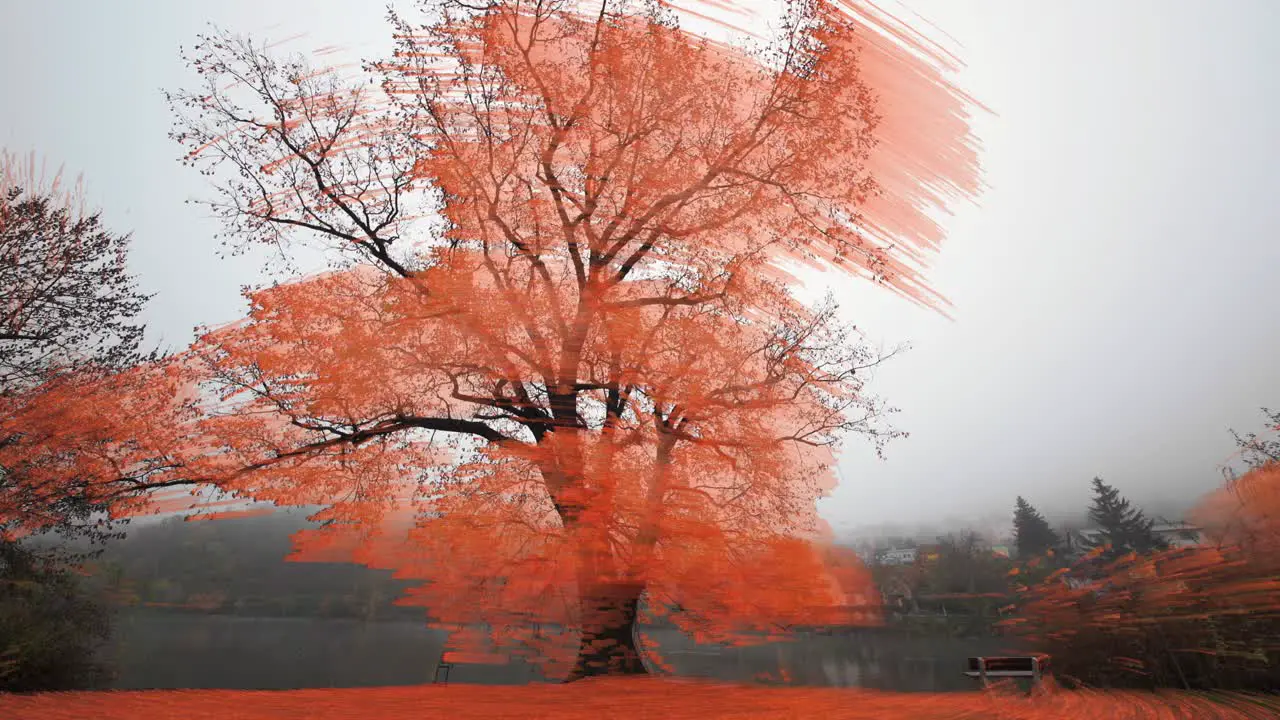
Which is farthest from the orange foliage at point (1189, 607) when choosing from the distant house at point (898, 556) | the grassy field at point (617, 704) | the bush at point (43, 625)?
the bush at point (43, 625)

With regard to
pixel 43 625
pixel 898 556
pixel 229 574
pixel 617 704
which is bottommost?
pixel 617 704

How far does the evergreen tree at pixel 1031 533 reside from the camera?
1068 cm

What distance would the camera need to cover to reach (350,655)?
16.4 meters

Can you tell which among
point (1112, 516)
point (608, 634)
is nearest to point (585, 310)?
point (608, 634)

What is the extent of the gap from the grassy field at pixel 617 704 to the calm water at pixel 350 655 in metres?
2.92

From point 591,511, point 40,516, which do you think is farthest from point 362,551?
point 40,516

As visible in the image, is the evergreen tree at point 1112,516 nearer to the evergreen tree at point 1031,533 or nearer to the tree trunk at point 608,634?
the evergreen tree at point 1031,533

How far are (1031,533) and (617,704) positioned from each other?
37.7 ft

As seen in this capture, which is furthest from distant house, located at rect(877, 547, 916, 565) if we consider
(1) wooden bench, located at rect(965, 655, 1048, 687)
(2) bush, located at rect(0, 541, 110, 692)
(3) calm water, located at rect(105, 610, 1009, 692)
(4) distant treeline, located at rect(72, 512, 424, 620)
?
(2) bush, located at rect(0, 541, 110, 692)

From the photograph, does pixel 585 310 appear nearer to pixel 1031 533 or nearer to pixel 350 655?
pixel 1031 533

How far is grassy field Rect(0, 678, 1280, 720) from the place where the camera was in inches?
128

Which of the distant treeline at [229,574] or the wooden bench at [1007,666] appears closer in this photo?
the wooden bench at [1007,666]

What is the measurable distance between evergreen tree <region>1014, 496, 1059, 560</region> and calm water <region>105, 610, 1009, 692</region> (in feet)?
7.79

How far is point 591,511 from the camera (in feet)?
16.0
